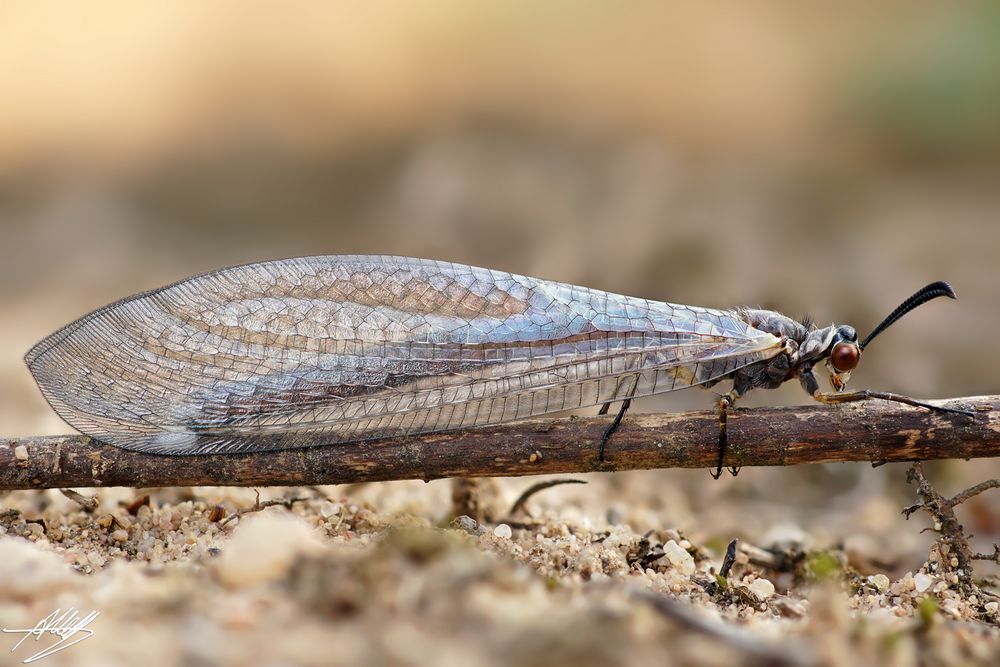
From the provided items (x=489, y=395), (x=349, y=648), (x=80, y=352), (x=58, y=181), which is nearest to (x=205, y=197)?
(x=58, y=181)

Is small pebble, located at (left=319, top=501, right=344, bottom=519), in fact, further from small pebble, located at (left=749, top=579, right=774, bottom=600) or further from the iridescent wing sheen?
small pebble, located at (left=749, top=579, right=774, bottom=600)

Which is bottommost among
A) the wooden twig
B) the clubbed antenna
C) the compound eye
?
the wooden twig

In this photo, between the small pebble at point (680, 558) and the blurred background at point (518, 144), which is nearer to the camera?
the small pebble at point (680, 558)

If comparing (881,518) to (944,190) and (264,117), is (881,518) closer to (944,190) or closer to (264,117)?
(944,190)

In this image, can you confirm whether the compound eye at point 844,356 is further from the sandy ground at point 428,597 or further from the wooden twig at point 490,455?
the sandy ground at point 428,597

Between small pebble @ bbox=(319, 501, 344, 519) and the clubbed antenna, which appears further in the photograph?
small pebble @ bbox=(319, 501, 344, 519)

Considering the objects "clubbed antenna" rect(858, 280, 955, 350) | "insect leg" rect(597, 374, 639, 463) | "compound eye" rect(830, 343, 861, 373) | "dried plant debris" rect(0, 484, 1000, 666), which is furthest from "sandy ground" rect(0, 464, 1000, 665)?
"clubbed antenna" rect(858, 280, 955, 350)

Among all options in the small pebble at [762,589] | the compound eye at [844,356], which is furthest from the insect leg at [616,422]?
the compound eye at [844,356]
